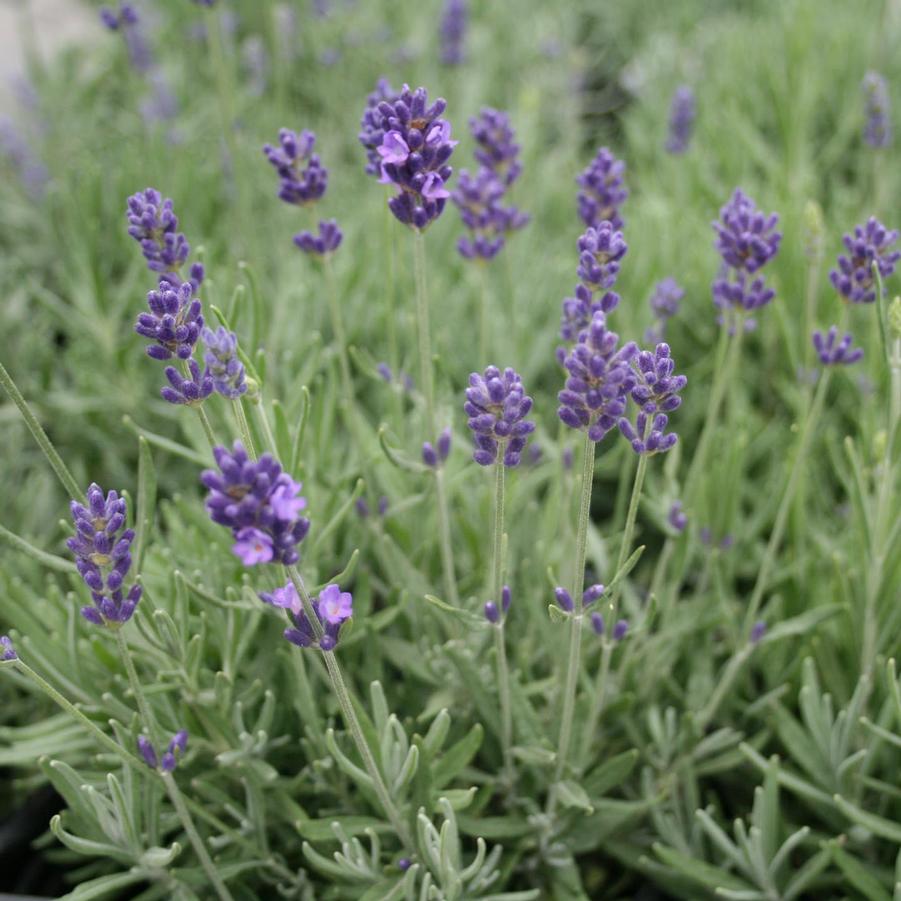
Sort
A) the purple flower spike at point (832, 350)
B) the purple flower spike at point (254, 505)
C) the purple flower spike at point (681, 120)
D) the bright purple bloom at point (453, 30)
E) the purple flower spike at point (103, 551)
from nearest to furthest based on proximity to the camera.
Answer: the purple flower spike at point (254, 505) < the purple flower spike at point (103, 551) < the purple flower spike at point (832, 350) < the purple flower spike at point (681, 120) < the bright purple bloom at point (453, 30)

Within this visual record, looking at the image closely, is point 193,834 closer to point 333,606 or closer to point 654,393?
point 333,606

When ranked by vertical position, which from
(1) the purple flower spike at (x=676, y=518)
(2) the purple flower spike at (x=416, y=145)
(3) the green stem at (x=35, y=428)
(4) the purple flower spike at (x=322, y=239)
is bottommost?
(1) the purple flower spike at (x=676, y=518)

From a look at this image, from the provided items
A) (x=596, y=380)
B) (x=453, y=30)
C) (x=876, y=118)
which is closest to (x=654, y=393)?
(x=596, y=380)

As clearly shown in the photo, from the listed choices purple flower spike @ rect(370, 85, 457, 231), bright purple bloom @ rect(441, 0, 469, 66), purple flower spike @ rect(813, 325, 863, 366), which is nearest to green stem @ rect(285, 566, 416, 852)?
purple flower spike @ rect(370, 85, 457, 231)

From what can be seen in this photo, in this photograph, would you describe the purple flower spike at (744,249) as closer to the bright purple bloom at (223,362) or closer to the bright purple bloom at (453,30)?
the bright purple bloom at (223,362)

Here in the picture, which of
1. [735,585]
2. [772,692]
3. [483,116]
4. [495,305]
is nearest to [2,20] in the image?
[495,305]

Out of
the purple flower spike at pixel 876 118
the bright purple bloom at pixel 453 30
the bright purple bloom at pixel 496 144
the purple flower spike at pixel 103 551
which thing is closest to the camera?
the purple flower spike at pixel 103 551

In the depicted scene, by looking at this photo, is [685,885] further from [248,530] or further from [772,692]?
[248,530]

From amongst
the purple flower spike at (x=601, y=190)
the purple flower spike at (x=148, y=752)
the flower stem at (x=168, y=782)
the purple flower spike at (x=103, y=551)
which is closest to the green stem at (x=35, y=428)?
the purple flower spike at (x=103, y=551)
